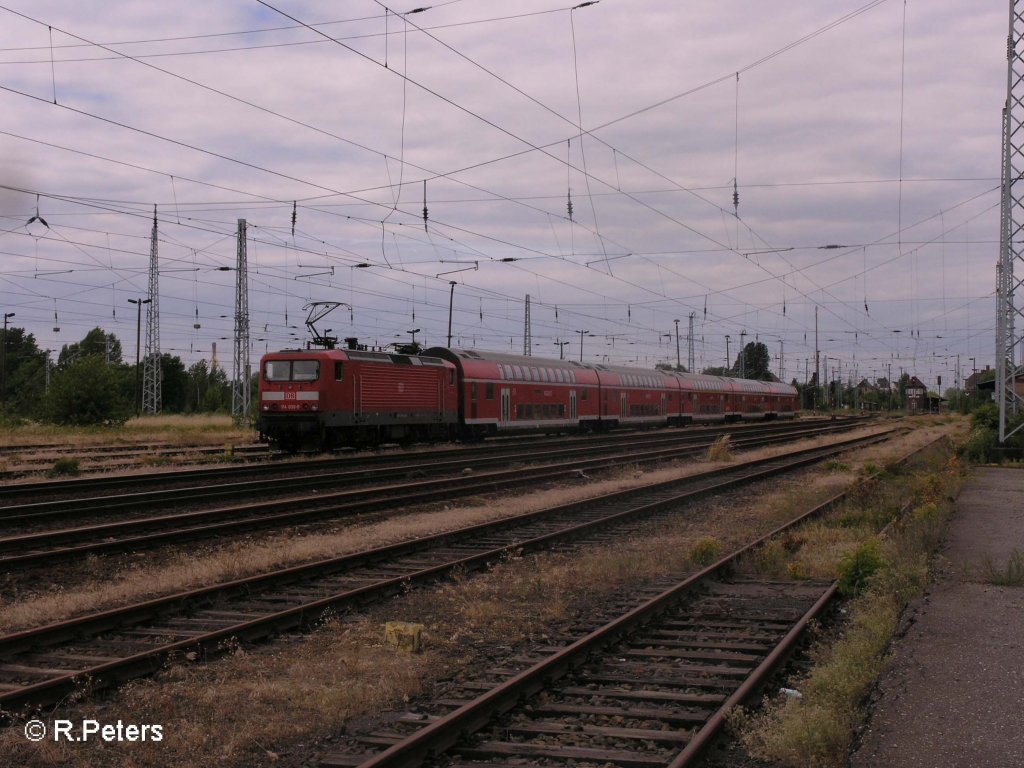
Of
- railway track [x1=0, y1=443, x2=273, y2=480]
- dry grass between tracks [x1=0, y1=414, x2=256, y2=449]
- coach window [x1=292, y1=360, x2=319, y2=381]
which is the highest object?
coach window [x1=292, y1=360, x2=319, y2=381]

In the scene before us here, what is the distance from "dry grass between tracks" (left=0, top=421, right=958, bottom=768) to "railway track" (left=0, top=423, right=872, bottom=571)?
461 cm

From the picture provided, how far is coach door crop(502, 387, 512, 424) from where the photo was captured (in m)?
37.2

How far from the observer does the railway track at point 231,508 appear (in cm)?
1235

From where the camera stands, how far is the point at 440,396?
32.0 m

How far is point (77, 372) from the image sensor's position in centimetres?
4209

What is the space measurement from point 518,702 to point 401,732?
37.6 inches

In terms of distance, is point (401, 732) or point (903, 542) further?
point (903, 542)

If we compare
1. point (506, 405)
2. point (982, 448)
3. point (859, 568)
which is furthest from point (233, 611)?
point (506, 405)

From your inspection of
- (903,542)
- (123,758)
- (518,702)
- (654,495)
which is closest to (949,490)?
(654,495)

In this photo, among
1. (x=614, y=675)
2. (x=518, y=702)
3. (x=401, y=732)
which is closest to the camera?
(x=401, y=732)

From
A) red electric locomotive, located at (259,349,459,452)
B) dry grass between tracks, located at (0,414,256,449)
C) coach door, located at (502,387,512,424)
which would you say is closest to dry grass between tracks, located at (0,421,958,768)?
red electric locomotive, located at (259,349,459,452)

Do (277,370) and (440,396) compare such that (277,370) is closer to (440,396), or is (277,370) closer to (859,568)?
(440,396)

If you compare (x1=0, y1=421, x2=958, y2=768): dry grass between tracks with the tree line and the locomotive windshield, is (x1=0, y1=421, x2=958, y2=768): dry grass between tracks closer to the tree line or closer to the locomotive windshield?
the locomotive windshield

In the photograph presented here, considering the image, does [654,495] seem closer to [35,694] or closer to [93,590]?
[93,590]
